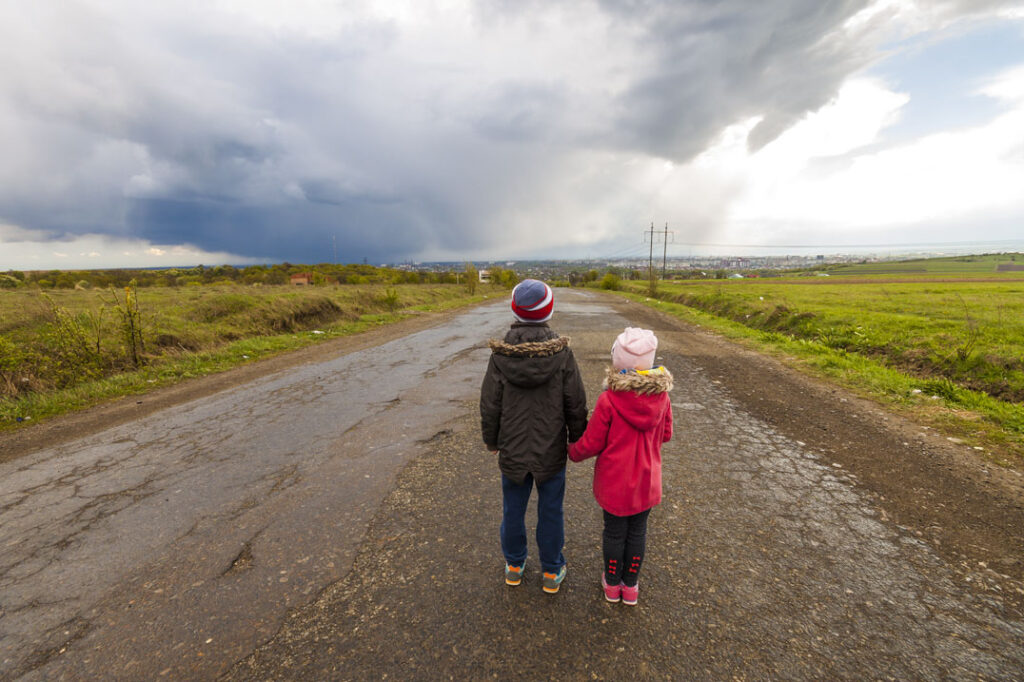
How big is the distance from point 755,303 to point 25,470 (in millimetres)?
20424

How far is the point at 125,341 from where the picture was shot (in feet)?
31.0

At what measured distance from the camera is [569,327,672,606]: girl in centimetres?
232

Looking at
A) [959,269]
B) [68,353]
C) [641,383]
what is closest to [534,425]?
[641,383]

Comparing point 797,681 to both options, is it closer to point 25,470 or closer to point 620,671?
point 620,671

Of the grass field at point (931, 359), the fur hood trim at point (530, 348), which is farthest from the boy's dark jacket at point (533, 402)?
the grass field at point (931, 359)

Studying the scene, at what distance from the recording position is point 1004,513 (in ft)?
10.8

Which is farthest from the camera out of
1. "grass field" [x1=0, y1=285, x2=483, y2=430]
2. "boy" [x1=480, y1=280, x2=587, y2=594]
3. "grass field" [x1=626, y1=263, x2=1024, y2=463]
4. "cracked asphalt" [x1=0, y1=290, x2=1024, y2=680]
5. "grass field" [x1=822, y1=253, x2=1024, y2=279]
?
"grass field" [x1=822, y1=253, x2=1024, y2=279]

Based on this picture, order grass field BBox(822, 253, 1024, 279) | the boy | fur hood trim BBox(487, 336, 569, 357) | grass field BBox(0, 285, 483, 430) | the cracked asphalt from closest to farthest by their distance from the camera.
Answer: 1. the cracked asphalt
2. fur hood trim BBox(487, 336, 569, 357)
3. the boy
4. grass field BBox(0, 285, 483, 430)
5. grass field BBox(822, 253, 1024, 279)

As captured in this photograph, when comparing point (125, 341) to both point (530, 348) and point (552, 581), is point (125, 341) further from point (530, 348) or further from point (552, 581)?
point (552, 581)

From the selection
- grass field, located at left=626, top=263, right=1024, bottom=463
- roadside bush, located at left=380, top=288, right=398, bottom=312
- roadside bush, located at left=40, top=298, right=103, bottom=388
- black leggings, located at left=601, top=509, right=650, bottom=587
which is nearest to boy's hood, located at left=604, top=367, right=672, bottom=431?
black leggings, located at left=601, top=509, right=650, bottom=587

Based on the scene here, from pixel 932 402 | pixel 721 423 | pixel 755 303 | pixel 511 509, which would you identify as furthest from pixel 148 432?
pixel 755 303

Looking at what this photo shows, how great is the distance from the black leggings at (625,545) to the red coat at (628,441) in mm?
83

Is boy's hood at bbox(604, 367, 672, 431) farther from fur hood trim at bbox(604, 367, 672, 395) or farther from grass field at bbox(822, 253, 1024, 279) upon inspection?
grass field at bbox(822, 253, 1024, 279)

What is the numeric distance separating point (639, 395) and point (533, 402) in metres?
0.63
